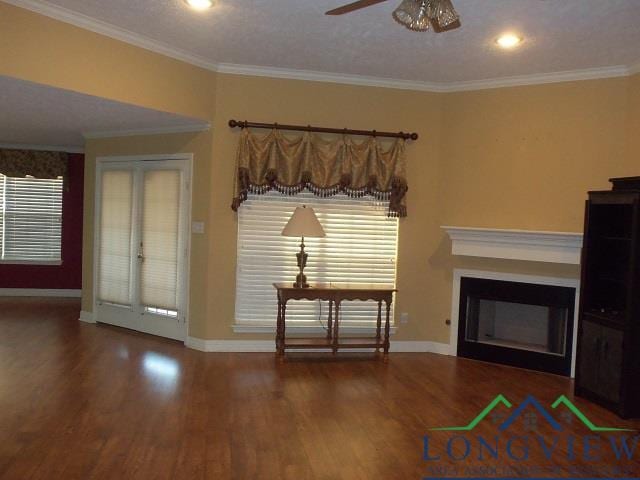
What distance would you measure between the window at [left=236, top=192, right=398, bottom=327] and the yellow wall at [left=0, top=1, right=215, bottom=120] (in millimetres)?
1160

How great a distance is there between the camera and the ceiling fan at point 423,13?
8.09 feet

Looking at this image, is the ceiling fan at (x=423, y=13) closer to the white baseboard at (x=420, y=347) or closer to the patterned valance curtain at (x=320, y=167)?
the patterned valance curtain at (x=320, y=167)

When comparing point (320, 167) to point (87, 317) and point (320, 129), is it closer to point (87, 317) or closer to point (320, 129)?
point (320, 129)

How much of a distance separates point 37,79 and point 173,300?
264 centimetres

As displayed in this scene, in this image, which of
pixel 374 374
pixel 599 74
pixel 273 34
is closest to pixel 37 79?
pixel 273 34

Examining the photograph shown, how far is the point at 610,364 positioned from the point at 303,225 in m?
2.74

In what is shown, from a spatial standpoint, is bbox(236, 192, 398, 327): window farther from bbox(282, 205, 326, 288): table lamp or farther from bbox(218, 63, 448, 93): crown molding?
bbox(218, 63, 448, 93): crown molding

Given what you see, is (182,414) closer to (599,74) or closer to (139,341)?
(139,341)

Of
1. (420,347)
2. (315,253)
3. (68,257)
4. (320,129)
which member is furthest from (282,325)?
(68,257)

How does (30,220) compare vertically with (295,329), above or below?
above

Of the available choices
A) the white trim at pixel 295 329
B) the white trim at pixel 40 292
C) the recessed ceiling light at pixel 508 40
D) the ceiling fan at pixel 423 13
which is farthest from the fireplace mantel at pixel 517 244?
the white trim at pixel 40 292

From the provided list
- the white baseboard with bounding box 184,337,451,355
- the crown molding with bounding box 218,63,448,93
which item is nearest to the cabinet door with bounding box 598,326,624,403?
the white baseboard with bounding box 184,337,451,355

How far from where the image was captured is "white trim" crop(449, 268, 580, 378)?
4.83 metres

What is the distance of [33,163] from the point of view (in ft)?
25.2
